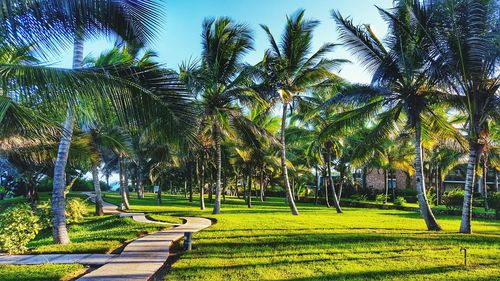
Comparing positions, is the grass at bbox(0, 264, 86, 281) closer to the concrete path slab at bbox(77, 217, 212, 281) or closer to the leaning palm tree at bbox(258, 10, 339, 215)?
the concrete path slab at bbox(77, 217, 212, 281)

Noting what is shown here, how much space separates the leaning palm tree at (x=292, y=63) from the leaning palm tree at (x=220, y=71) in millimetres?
992

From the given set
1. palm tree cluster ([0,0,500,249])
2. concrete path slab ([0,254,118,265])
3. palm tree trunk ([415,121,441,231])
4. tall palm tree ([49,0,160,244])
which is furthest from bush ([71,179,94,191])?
tall palm tree ([49,0,160,244])

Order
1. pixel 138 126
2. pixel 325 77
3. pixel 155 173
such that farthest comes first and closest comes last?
pixel 155 173 < pixel 325 77 < pixel 138 126

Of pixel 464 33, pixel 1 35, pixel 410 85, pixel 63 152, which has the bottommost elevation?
pixel 63 152

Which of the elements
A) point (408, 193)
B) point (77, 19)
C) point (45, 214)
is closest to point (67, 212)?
point (45, 214)

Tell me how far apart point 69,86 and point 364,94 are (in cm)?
997

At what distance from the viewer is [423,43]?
11406 mm

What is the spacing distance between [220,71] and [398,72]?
7.83m

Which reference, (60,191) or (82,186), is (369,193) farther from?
(82,186)

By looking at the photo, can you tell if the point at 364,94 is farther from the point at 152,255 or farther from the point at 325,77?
the point at 152,255

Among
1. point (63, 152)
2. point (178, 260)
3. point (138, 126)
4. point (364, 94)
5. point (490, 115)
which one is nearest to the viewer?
point (138, 126)

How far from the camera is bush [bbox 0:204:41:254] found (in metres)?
8.84

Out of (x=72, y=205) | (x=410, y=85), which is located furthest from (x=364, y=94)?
(x=72, y=205)

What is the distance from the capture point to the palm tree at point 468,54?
9.67 metres
